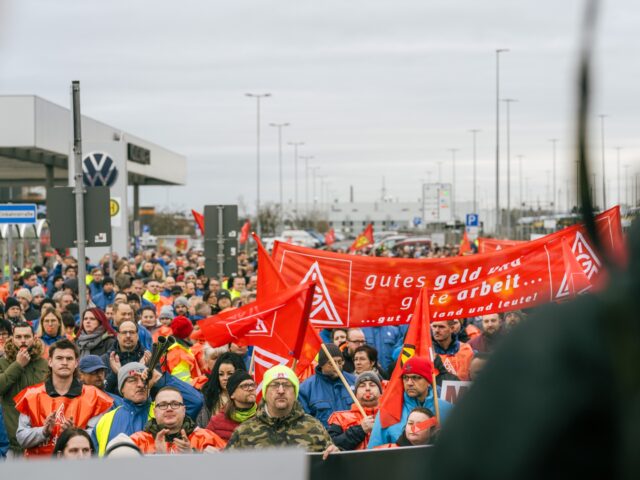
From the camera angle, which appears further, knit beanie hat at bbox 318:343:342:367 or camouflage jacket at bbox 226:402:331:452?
knit beanie hat at bbox 318:343:342:367

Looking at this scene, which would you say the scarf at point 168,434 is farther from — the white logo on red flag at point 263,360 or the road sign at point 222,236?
the road sign at point 222,236

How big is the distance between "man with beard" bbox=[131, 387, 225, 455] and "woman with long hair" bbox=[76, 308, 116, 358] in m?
3.62

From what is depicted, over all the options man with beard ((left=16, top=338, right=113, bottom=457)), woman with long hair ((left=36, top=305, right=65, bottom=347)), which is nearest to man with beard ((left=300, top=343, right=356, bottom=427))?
man with beard ((left=16, top=338, right=113, bottom=457))

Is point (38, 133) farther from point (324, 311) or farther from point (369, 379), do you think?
point (369, 379)

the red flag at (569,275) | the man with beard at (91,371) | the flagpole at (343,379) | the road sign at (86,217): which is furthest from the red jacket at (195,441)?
the road sign at (86,217)

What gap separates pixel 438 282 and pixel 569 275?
1.17 metres

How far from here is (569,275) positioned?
10.2 m

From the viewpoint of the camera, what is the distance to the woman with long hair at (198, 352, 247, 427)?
27.2 ft

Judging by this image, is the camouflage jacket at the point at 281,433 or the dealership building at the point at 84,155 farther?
the dealership building at the point at 84,155

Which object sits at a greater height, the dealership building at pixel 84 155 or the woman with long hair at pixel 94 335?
the dealership building at pixel 84 155

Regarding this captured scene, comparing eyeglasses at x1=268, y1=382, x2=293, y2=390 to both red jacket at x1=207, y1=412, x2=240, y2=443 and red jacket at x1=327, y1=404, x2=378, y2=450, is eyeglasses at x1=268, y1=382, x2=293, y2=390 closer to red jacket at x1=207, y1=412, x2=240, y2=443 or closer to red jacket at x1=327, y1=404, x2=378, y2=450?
red jacket at x1=207, y1=412, x2=240, y2=443

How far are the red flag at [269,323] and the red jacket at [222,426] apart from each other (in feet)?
4.30

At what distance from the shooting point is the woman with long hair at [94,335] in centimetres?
1076

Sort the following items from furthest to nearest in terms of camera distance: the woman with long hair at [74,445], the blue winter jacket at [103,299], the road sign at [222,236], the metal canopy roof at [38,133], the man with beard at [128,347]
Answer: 1. the metal canopy roof at [38,133]
2. the road sign at [222,236]
3. the blue winter jacket at [103,299]
4. the man with beard at [128,347]
5. the woman with long hair at [74,445]
